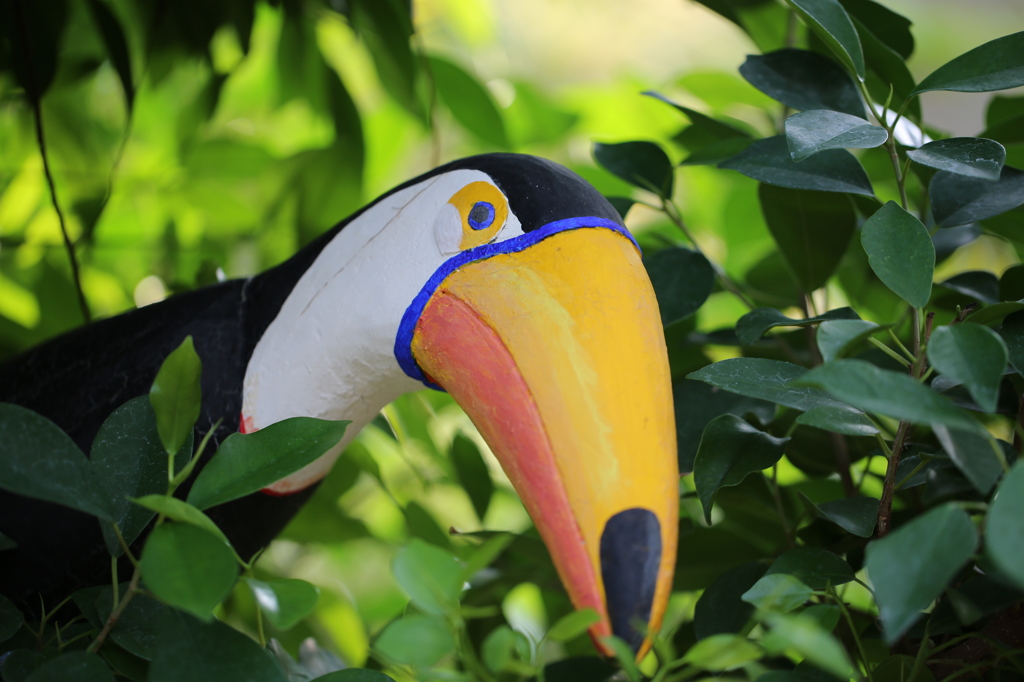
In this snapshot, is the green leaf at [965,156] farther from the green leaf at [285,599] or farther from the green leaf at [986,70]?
the green leaf at [285,599]

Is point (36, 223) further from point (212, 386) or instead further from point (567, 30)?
point (567, 30)

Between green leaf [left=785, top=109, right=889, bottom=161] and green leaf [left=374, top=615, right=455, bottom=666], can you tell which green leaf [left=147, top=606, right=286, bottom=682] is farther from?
green leaf [left=785, top=109, right=889, bottom=161]

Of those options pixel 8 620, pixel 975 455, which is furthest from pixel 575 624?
pixel 8 620

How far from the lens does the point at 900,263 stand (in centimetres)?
33

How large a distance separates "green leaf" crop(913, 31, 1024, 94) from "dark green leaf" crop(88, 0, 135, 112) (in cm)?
59

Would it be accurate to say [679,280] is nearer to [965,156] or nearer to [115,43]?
[965,156]

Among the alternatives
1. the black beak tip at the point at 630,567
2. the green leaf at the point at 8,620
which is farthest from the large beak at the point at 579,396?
the green leaf at the point at 8,620

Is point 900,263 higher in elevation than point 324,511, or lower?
higher

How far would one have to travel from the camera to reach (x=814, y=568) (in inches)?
13.9

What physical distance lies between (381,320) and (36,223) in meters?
0.69

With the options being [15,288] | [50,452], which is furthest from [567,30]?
[50,452]

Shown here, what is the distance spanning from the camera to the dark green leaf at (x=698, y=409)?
0.48 meters

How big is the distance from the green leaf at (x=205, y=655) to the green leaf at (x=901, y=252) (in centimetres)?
29

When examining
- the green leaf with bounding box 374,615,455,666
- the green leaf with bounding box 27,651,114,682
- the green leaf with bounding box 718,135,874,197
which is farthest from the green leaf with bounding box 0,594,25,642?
the green leaf with bounding box 718,135,874,197
